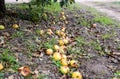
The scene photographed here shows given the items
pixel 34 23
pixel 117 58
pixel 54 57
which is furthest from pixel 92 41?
pixel 54 57

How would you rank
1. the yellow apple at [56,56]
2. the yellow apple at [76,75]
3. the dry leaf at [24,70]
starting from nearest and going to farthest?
the dry leaf at [24,70] < the yellow apple at [76,75] < the yellow apple at [56,56]

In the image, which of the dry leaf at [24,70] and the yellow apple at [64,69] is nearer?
the dry leaf at [24,70]

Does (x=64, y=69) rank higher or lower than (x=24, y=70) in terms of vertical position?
lower

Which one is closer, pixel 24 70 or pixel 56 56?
pixel 24 70

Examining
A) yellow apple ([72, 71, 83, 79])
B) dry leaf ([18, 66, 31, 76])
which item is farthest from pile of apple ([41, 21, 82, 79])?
dry leaf ([18, 66, 31, 76])

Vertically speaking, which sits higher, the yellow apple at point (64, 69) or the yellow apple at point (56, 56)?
the yellow apple at point (56, 56)

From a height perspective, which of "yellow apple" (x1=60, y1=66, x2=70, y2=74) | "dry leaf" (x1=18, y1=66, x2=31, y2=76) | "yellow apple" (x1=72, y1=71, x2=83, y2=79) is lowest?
"yellow apple" (x1=72, y1=71, x2=83, y2=79)

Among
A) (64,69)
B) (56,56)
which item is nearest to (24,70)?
(64,69)

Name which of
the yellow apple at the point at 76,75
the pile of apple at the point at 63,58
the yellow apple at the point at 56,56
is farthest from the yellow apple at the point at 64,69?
the yellow apple at the point at 56,56

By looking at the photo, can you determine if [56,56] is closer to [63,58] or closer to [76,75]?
[63,58]

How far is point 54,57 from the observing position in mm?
5418

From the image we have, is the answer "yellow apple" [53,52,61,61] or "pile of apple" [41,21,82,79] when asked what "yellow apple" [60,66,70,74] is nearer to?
"pile of apple" [41,21,82,79]

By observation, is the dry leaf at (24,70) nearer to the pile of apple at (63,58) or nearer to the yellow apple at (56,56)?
the pile of apple at (63,58)

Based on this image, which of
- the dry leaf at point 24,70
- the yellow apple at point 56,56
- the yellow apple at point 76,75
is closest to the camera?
the dry leaf at point 24,70
